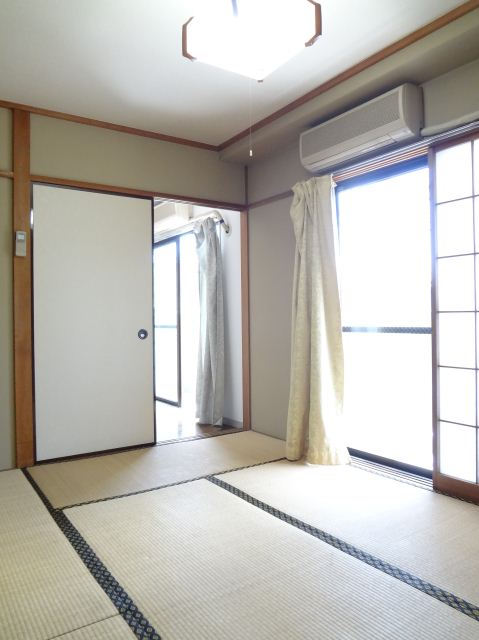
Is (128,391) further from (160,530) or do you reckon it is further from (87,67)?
(87,67)

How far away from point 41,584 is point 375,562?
137 centimetres

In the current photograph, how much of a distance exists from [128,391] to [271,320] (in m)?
1.37

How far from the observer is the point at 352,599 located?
68.3 inches

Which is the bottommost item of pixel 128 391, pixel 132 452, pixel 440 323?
pixel 132 452

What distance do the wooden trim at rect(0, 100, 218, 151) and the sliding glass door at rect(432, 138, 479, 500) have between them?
2.15 m

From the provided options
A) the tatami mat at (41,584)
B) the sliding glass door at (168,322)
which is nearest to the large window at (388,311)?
the tatami mat at (41,584)

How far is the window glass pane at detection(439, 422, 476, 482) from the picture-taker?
2691 millimetres

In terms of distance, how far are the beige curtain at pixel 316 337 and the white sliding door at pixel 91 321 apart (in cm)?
127

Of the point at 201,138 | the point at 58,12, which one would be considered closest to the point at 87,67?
the point at 58,12

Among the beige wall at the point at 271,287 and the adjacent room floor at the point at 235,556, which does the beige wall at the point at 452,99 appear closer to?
the beige wall at the point at 271,287

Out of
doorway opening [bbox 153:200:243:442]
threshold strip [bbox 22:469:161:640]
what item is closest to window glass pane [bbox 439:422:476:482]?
threshold strip [bbox 22:469:161:640]

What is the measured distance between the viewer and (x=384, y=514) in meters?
2.47

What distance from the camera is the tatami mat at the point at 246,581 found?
158 centimetres

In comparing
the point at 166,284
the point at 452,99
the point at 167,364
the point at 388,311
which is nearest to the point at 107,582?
the point at 388,311
